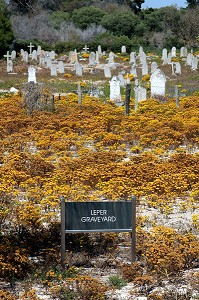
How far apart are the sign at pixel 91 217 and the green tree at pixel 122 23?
53.7m

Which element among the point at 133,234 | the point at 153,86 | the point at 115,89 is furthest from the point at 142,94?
the point at 133,234

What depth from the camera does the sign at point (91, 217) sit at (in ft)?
23.9

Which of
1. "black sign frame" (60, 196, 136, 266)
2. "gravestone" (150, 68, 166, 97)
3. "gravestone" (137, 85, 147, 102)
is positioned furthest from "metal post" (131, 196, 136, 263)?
"gravestone" (150, 68, 166, 97)

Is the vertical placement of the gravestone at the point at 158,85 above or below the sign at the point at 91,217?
above

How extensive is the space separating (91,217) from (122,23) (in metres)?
54.2

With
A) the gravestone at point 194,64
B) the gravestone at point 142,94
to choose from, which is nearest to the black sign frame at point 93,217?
the gravestone at point 142,94

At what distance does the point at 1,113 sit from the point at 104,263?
12.0 m

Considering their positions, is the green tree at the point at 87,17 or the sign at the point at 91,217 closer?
the sign at the point at 91,217

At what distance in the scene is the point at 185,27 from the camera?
2178 inches

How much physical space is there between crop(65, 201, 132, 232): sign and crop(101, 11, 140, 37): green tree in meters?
53.7

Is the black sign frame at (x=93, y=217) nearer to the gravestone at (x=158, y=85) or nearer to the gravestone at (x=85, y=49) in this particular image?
the gravestone at (x=158, y=85)

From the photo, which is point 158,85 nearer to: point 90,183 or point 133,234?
point 90,183

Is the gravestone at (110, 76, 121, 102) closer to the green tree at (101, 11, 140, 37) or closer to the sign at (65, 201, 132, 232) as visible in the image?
the sign at (65, 201, 132, 232)

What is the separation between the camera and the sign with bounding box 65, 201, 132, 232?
730 cm
